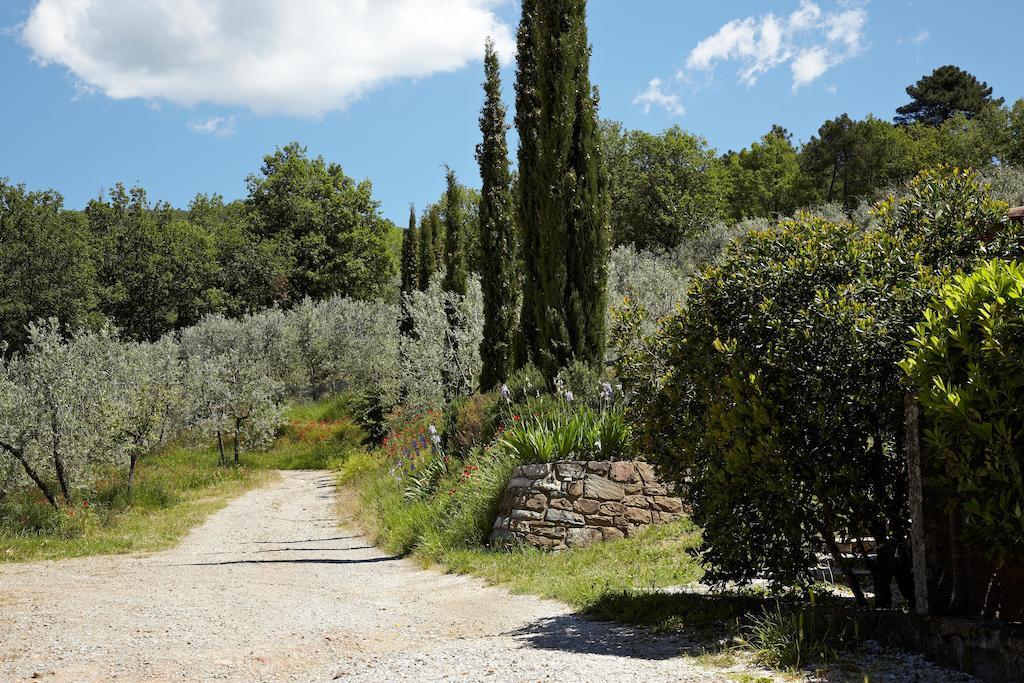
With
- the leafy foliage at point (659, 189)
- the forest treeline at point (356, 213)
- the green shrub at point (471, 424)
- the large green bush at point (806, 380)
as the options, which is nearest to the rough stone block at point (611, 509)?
the green shrub at point (471, 424)

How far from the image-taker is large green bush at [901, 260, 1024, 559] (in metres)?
3.62

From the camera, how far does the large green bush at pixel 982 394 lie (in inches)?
143

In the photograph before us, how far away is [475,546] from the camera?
965 cm

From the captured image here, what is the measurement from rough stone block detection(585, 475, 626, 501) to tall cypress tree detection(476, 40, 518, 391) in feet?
23.5

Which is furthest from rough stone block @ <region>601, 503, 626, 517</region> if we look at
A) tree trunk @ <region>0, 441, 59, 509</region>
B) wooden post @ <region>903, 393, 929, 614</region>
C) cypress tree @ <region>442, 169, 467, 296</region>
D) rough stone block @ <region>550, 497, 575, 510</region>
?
cypress tree @ <region>442, 169, 467, 296</region>

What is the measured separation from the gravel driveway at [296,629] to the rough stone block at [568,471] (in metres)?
1.75

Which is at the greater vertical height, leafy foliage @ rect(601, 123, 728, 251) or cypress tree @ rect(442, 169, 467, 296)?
leafy foliage @ rect(601, 123, 728, 251)

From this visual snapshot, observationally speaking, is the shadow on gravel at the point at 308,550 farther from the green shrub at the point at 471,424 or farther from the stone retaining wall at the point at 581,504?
the stone retaining wall at the point at 581,504

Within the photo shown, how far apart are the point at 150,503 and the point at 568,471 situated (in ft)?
35.4

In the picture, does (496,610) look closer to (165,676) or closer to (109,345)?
(165,676)

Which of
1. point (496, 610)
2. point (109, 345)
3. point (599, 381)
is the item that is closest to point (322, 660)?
point (496, 610)

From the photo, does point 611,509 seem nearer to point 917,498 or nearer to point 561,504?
point 561,504

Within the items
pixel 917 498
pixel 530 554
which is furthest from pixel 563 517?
pixel 917 498

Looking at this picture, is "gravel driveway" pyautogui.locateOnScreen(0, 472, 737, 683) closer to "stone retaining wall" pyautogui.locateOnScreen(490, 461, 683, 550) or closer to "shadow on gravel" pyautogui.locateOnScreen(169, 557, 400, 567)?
"shadow on gravel" pyautogui.locateOnScreen(169, 557, 400, 567)
